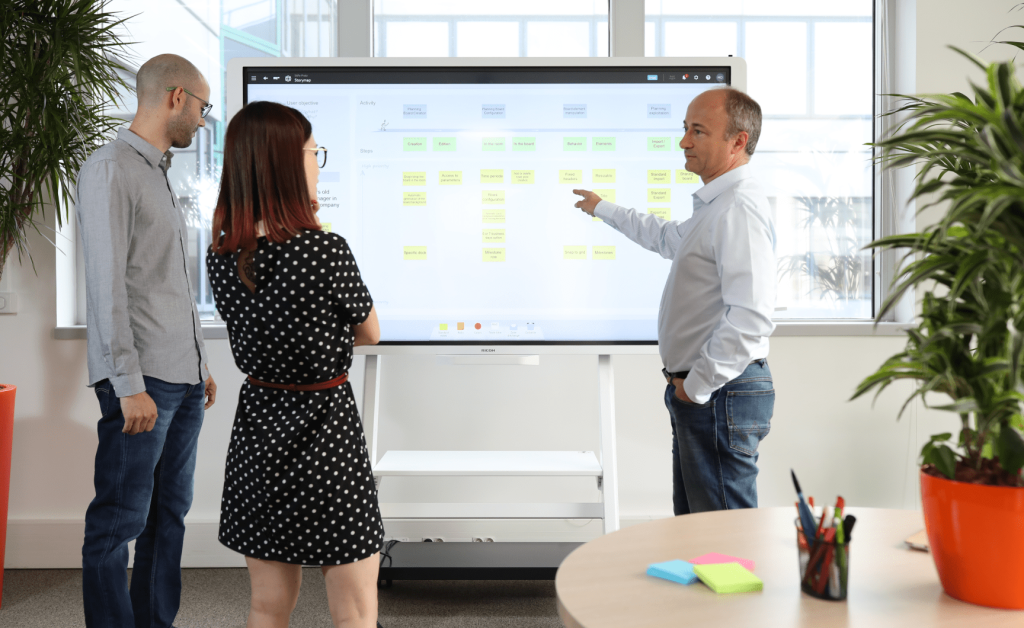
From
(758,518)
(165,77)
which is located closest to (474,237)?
(165,77)

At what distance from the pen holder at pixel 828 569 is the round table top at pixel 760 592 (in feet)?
0.04

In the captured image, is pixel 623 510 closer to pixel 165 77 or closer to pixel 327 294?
pixel 327 294

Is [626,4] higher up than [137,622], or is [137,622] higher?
[626,4]

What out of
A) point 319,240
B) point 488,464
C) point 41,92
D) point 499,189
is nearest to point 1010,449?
point 319,240

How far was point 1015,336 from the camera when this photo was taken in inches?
28.0

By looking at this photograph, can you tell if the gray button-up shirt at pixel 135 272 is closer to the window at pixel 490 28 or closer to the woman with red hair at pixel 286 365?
the woman with red hair at pixel 286 365

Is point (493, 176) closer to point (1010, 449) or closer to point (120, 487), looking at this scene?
point (120, 487)

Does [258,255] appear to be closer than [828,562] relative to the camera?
Result: No

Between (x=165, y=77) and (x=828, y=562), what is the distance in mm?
1969

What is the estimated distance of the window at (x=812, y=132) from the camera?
3078 mm

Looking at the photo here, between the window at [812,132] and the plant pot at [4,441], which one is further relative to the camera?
the window at [812,132]

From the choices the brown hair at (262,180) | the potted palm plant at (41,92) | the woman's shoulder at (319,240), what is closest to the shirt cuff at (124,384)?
the brown hair at (262,180)

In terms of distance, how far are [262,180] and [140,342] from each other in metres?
0.77

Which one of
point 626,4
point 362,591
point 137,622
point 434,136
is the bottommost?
point 137,622
